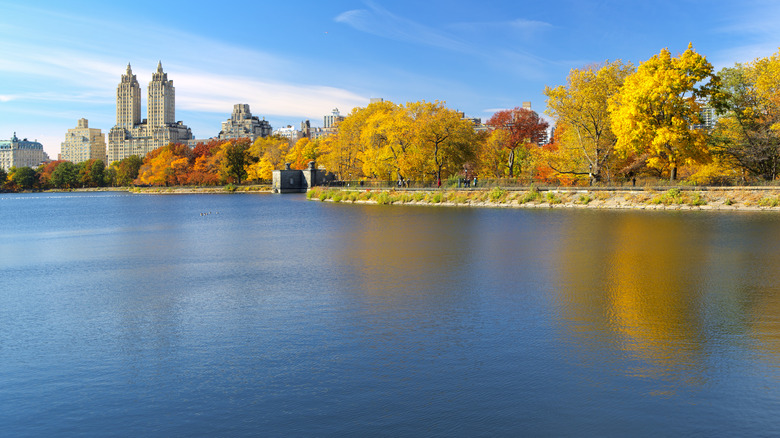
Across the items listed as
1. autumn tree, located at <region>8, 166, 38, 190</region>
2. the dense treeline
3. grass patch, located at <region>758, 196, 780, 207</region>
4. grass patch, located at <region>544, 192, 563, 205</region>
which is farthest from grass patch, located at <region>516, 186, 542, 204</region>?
autumn tree, located at <region>8, 166, 38, 190</region>

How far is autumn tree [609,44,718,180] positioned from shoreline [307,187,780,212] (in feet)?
12.2

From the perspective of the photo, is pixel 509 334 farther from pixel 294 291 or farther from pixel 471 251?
pixel 471 251

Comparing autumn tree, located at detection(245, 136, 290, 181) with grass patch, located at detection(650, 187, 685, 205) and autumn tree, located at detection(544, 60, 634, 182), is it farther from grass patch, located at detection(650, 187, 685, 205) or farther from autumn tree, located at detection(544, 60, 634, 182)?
grass patch, located at detection(650, 187, 685, 205)

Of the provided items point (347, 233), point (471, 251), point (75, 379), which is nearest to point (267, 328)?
point (75, 379)

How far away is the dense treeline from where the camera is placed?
42656 mm

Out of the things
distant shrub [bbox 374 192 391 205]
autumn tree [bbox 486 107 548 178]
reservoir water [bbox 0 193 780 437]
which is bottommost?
reservoir water [bbox 0 193 780 437]

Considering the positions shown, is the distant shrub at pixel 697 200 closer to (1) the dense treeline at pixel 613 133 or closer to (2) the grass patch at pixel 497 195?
(1) the dense treeline at pixel 613 133

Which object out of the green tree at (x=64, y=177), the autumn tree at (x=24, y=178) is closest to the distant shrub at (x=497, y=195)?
the green tree at (x=64, y=177)

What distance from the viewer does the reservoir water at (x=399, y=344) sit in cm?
665

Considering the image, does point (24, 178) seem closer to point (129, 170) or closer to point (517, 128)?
point (129, 170)

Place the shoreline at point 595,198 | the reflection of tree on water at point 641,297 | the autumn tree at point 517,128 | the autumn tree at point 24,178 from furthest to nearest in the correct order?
the autumn tree at point 24,178 → the autumn tree at point 517,128 → the shoreline at point 595,198 → the reflection of tree on water at point 641,297

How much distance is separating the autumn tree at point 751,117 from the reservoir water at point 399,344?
28795 millimetres

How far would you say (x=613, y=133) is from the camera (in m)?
49.6

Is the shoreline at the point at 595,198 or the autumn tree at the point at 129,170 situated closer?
the shoreline at the point at 595,198
